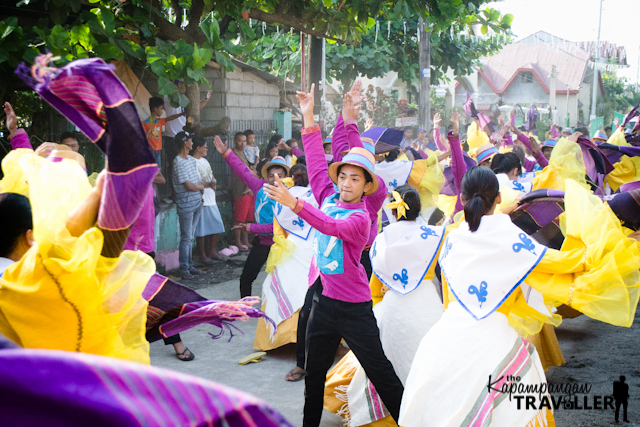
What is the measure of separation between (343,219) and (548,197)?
3.76ft

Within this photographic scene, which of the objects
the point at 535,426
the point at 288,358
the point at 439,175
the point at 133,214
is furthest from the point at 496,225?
the point at 439,175

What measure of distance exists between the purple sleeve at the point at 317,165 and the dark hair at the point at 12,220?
2028 millimetres

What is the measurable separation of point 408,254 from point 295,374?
1.56 metres

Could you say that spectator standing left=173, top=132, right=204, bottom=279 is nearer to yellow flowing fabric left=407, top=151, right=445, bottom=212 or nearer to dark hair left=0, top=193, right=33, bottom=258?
yellow flowing fabric left=407, top=151, right=445, bottom=212

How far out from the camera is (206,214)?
8602mm

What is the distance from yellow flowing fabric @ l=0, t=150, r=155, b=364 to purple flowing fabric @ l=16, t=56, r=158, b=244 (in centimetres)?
19

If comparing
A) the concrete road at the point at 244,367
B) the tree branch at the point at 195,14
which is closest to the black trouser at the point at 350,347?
the concrete road at the point at 244,367

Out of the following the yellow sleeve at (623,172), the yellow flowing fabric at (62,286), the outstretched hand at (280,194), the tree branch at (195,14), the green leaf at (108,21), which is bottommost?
the yellow flowing fabric at (62,286)

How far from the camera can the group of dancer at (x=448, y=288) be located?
9.02ft

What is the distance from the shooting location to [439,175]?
7637 millimetres

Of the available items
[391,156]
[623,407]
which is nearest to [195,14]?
[391,156]

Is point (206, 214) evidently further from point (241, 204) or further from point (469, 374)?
point (469, 374)

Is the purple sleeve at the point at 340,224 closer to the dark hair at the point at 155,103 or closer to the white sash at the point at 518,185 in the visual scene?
the white sash at the point at 518,185

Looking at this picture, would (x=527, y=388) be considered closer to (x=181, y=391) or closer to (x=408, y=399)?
(x=408, y=399)
